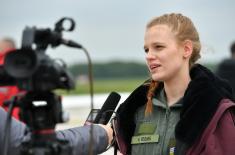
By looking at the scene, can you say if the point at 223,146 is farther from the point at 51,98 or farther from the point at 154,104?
the point at 51,98

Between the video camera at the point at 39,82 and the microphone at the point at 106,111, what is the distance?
587 millimetres

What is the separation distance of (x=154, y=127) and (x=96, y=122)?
0.34 meters

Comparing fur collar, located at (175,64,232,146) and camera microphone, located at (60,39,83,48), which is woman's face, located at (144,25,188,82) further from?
camera microphone, located at (60,39,83,48)

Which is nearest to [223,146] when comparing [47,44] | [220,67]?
[47,44]

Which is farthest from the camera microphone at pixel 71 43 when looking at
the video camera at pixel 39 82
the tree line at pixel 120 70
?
the tree line at pixel 120 70

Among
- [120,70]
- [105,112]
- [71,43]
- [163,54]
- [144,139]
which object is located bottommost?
[120,70]

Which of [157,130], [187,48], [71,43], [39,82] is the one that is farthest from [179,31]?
[39,82]

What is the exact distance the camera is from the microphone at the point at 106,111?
268 centimetres

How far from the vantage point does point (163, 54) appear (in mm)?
2801

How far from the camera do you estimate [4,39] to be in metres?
7.27

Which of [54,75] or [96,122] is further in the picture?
[96,122]

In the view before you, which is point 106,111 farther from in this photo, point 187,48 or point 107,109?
Result: point 187,48

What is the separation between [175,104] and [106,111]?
327 mm

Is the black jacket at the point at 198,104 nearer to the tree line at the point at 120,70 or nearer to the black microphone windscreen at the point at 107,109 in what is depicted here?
the black microphone windscreen at the point at 107,109
